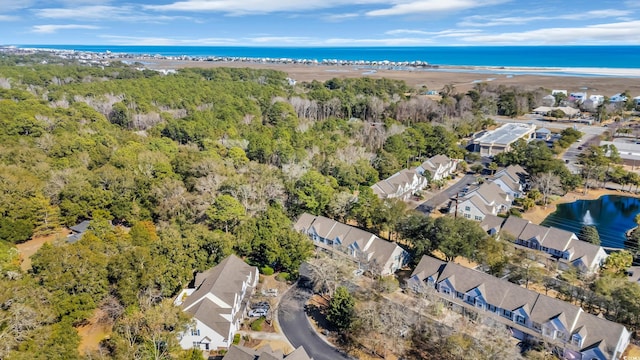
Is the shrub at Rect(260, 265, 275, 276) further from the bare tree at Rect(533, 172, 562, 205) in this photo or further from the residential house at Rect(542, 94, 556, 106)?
the residential house at Rect(542, 94, 556, 106)

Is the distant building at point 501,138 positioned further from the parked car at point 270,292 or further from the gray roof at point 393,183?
the parked car at point 270,292

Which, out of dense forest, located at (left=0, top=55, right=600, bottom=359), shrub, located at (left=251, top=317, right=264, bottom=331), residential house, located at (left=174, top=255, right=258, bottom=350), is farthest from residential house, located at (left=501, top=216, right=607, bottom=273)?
residential house, located at (left=174, top=255, right=258, bottom=350)

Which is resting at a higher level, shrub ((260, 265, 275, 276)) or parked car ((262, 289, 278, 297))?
shrub ((260, 265, 275, 276))

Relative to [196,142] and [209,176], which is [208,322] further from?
[196,142]

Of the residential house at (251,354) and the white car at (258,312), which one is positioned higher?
the residential house at (251,354)

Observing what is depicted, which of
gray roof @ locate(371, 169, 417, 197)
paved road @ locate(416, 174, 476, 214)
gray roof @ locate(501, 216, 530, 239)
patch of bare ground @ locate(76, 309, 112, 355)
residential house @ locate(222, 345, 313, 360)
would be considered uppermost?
gray roof @ locate(371, 169, 417, 197)

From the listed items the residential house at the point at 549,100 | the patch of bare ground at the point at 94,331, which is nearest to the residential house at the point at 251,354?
the patch of bare ground at the point at 94,331

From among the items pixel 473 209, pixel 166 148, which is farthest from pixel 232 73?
pixel 473 209
